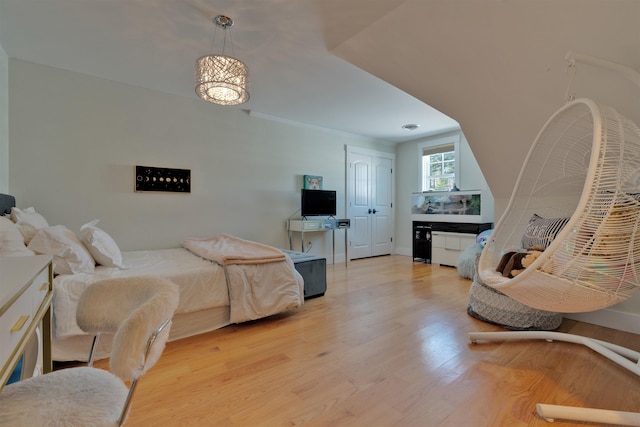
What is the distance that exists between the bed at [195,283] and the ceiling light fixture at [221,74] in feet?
4.41

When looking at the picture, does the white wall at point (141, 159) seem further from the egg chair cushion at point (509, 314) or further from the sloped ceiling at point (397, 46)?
the egg chair cushion at point (509, 314)

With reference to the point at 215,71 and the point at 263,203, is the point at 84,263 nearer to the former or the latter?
the point at 215,71

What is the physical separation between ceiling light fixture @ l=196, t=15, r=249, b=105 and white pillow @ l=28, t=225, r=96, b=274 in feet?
4.62

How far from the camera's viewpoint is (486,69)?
80.5 inches

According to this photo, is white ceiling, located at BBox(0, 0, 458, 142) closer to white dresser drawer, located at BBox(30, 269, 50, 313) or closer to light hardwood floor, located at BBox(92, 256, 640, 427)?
white dresser drawer, located at BBox(30, 269, 50, 313)

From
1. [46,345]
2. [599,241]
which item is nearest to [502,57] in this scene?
[599,241]

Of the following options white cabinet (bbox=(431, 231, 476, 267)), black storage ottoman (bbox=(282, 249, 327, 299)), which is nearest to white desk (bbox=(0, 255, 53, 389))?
black storage ottoman (bbox=(282, 249, 327, 299))

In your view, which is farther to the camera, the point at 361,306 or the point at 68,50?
the point at 361,306

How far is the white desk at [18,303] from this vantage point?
23.4 inches

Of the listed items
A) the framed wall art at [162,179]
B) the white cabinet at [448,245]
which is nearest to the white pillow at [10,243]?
the framed wall art at [162,179]

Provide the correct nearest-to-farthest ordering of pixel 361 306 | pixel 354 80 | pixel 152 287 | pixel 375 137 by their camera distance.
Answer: pixel 152 287 < pixel 361 306 < pixel 354 80 < pixel 375 137

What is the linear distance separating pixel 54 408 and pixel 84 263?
158cm

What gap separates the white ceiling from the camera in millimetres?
1985

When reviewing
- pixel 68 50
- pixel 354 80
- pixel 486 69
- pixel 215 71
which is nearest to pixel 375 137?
pixel 354 80
